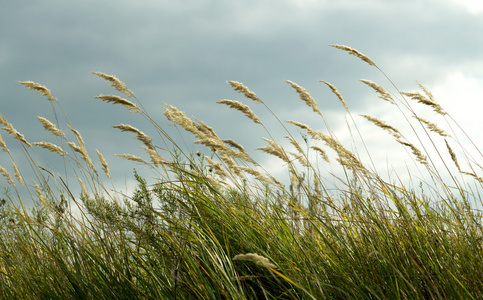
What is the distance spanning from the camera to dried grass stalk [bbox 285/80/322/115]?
3.54 metres

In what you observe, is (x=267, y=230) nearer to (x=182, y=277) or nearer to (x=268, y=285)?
(x=268, y=285)

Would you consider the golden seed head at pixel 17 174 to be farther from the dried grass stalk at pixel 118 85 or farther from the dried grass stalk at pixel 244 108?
the dried grass stalk at pixel 244 108

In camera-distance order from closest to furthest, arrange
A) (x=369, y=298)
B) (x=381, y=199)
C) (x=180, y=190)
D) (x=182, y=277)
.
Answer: (x=369, y=298) → (x=182, y=277) → (x=180, y=190) → (x=381, y=199)

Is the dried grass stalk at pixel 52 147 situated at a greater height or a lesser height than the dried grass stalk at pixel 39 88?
lesser

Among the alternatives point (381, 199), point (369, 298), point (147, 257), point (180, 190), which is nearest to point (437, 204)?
point (381, 199)

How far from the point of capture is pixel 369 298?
1985 mm

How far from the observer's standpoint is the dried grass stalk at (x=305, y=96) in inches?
139

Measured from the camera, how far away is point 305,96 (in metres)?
3.55

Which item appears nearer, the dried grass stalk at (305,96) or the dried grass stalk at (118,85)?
the dried grass stalk at (118,85)

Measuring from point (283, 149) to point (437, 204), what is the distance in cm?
124

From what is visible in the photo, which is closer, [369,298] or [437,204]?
[369,298]

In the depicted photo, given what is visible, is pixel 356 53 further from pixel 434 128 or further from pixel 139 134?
pixel 139 134

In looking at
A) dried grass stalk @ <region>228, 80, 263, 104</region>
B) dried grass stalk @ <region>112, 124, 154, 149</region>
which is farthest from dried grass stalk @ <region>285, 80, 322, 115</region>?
dried grass stalk @ <region>112, 124, 154, 149</region>

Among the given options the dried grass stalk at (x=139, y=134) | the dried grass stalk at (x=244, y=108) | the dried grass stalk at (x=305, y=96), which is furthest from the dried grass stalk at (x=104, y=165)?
the dried grass stalk at (x=305, y=96)
